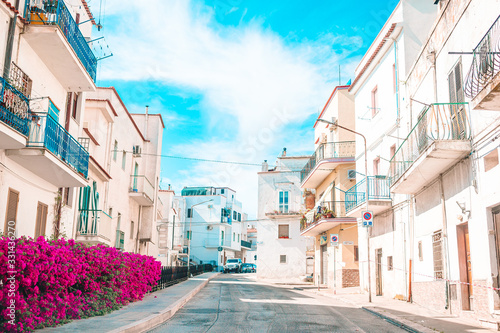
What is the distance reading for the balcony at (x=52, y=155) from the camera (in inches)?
463

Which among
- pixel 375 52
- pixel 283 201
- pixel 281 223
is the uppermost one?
pixel 375 52

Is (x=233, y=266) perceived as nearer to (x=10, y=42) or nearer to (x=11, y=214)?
(x=11, y=214)

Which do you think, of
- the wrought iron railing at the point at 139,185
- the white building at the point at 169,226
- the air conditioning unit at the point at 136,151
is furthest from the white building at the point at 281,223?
the air conditioning unit at the point at 136,151

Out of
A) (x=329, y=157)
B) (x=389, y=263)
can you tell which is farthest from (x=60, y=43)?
(x=329, y=157)

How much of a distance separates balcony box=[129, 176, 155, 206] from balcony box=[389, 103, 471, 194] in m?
16.2

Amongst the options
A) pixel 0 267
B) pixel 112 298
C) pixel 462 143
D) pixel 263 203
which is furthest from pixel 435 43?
pixel 263 203

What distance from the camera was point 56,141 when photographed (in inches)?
518

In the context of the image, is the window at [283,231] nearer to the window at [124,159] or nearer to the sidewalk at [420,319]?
the window at [124,159]

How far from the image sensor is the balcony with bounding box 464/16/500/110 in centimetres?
866

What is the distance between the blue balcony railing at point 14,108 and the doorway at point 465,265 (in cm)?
1133

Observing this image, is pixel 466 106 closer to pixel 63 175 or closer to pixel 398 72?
pixel 398 72

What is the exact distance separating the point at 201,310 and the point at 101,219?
7.94m

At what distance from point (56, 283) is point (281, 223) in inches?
1474

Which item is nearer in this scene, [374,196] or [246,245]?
[374,196]
